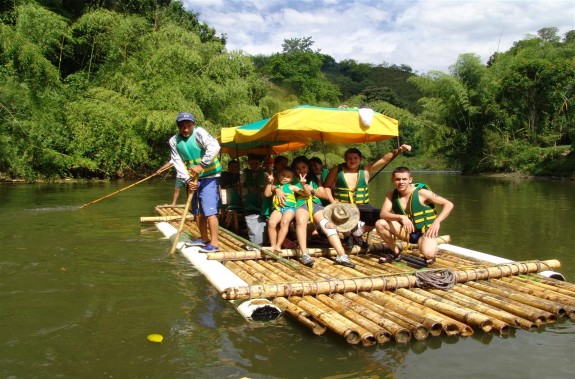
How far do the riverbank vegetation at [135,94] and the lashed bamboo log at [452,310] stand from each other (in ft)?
60.3

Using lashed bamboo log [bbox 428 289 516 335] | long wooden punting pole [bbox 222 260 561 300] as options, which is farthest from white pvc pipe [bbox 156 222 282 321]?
lashed bamboo log [bbox 428 289 516 335]

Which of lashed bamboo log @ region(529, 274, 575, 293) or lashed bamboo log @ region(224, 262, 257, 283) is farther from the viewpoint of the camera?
lashed bamboo log @ region(224, 262, 257, 283)

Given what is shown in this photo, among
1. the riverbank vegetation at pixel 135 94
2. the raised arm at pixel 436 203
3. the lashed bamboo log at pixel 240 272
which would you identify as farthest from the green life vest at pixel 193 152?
the riverbank vegetation at pixel 135 94

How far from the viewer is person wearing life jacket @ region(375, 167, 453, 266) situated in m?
5.46

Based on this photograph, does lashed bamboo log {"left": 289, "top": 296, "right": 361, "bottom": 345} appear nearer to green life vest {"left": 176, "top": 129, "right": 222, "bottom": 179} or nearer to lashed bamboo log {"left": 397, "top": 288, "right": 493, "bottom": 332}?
lashed bamboo log {"left": 397, "top": 288, "right": 493, "bottom": 332}

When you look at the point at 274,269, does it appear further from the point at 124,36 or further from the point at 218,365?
the point at 124,36

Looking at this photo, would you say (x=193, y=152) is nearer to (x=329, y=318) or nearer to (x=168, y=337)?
(x=168, y=337)

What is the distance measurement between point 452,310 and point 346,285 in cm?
98

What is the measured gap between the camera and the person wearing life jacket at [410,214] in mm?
5465

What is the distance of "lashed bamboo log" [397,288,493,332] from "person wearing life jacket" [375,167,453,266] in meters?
→ 0.84

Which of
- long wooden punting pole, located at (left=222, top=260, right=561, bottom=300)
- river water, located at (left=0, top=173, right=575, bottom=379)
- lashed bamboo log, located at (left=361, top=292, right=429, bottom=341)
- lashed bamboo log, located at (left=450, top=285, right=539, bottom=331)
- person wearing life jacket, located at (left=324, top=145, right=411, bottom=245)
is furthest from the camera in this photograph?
person wearing life jacket, located at (left=324, top=145, right=411, bottom=245)

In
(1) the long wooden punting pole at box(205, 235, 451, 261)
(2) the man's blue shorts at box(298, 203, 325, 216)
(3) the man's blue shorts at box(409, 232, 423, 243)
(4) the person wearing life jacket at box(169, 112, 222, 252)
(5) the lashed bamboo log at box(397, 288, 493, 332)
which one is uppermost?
(4) the person wearing life jacket at box(169, 112, 222, 252)

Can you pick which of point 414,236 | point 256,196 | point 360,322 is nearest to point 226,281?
point 360,322

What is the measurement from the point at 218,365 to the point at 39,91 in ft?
71.7
